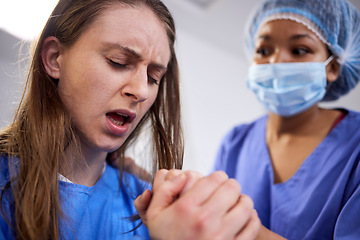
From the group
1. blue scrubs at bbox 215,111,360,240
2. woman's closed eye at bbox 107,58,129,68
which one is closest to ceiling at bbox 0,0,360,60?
blue scrubs at bbox 215,111,360,240

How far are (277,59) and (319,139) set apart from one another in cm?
33

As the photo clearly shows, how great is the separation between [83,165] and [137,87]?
27cm

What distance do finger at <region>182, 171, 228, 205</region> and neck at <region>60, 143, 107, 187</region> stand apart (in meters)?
0.37

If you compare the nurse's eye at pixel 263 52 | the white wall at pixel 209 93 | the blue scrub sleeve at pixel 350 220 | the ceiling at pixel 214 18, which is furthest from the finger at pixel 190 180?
the white wall at pixel 209 93

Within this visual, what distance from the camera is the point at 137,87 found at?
0.70 m

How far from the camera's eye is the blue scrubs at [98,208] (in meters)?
0.68

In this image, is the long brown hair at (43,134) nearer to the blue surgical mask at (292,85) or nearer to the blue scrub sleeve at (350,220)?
the blue surgical mask at (292,85)

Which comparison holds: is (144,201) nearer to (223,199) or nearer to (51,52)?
(223,199)

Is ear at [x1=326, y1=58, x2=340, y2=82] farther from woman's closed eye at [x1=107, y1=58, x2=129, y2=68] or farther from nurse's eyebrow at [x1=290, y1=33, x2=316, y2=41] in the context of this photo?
woman's closed eye at [x1=107, y1=58, x2=129, y2=68]

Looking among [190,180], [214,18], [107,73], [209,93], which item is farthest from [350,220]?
[209,93]

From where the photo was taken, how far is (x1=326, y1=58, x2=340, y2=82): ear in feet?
3.77

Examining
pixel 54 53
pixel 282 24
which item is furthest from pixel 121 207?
pixel 282 24

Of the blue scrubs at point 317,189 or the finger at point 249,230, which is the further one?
the blue scrubs at point 317,189

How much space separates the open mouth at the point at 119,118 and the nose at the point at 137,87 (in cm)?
6
